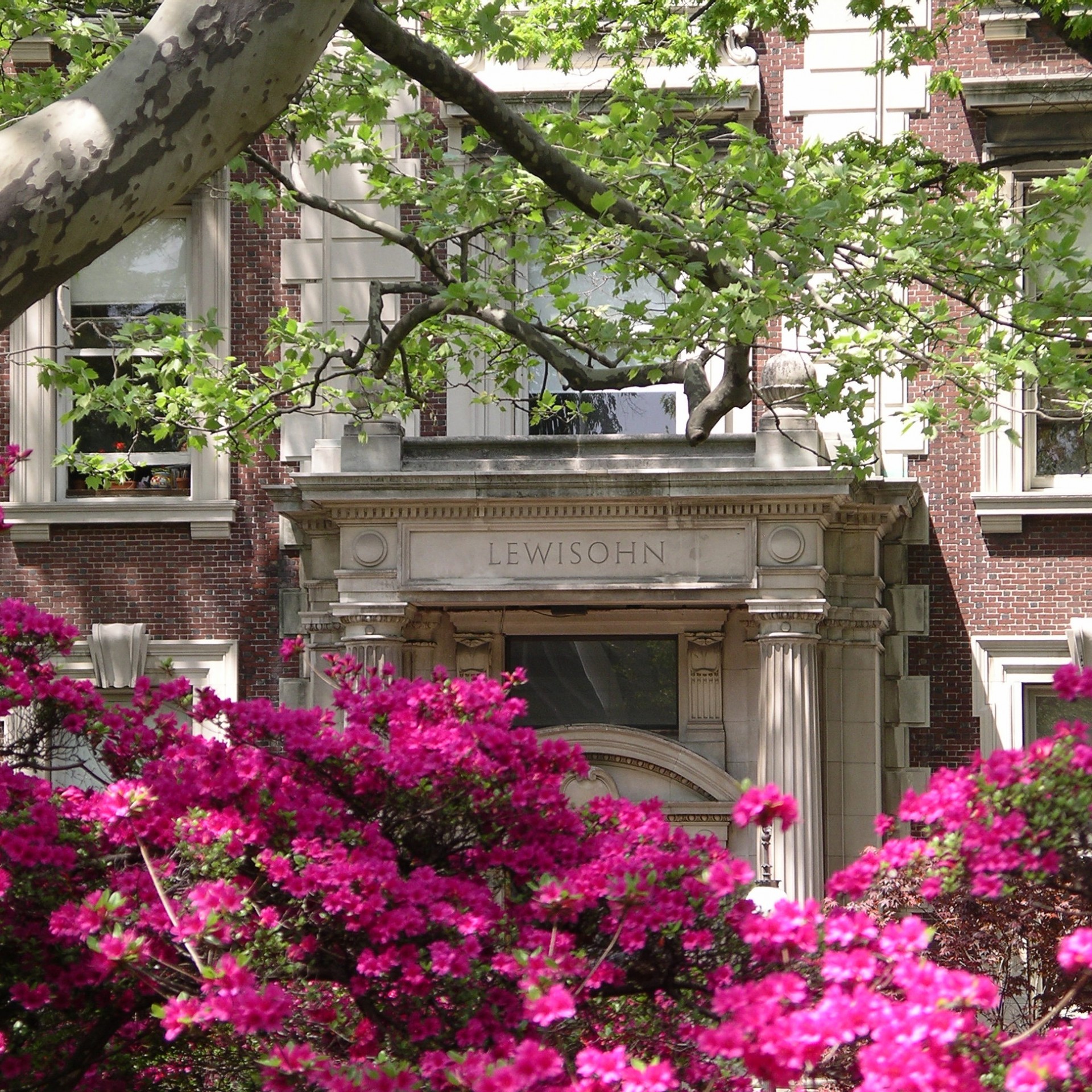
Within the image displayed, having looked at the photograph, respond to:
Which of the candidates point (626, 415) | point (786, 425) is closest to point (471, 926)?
point (786, 425)

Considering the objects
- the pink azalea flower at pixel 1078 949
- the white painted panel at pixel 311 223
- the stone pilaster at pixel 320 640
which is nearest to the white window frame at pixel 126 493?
the white painted panel at pixel 311 223

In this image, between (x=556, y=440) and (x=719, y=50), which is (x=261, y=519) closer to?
(x=556, y=440)

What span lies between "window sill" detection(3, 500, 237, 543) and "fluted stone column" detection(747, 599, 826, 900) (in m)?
5.20

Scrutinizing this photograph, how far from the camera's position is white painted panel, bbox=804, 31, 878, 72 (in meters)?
15.2

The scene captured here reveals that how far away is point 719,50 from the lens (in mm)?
15117

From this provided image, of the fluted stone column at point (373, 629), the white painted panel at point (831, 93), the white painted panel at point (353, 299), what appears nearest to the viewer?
the fluted stone column at point (373, 629)

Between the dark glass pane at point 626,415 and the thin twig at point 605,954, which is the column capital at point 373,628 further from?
the thin twig at point 605,954

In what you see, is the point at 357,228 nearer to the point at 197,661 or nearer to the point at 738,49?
the point at 738,49

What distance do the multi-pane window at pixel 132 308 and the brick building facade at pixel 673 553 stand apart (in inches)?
11.0

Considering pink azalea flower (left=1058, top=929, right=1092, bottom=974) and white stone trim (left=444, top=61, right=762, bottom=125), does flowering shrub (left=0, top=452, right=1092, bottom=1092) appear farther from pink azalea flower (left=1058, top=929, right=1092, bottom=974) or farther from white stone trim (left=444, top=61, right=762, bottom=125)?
white stone trim (left=444, top=61, right=762, bottom=125)

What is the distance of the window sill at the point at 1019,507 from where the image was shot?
47.8ft

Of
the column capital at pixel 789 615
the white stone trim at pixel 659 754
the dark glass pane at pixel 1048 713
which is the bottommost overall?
the white stone trim at pixel 659 754

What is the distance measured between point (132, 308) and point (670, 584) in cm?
611

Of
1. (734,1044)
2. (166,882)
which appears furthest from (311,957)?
(734,1044)
